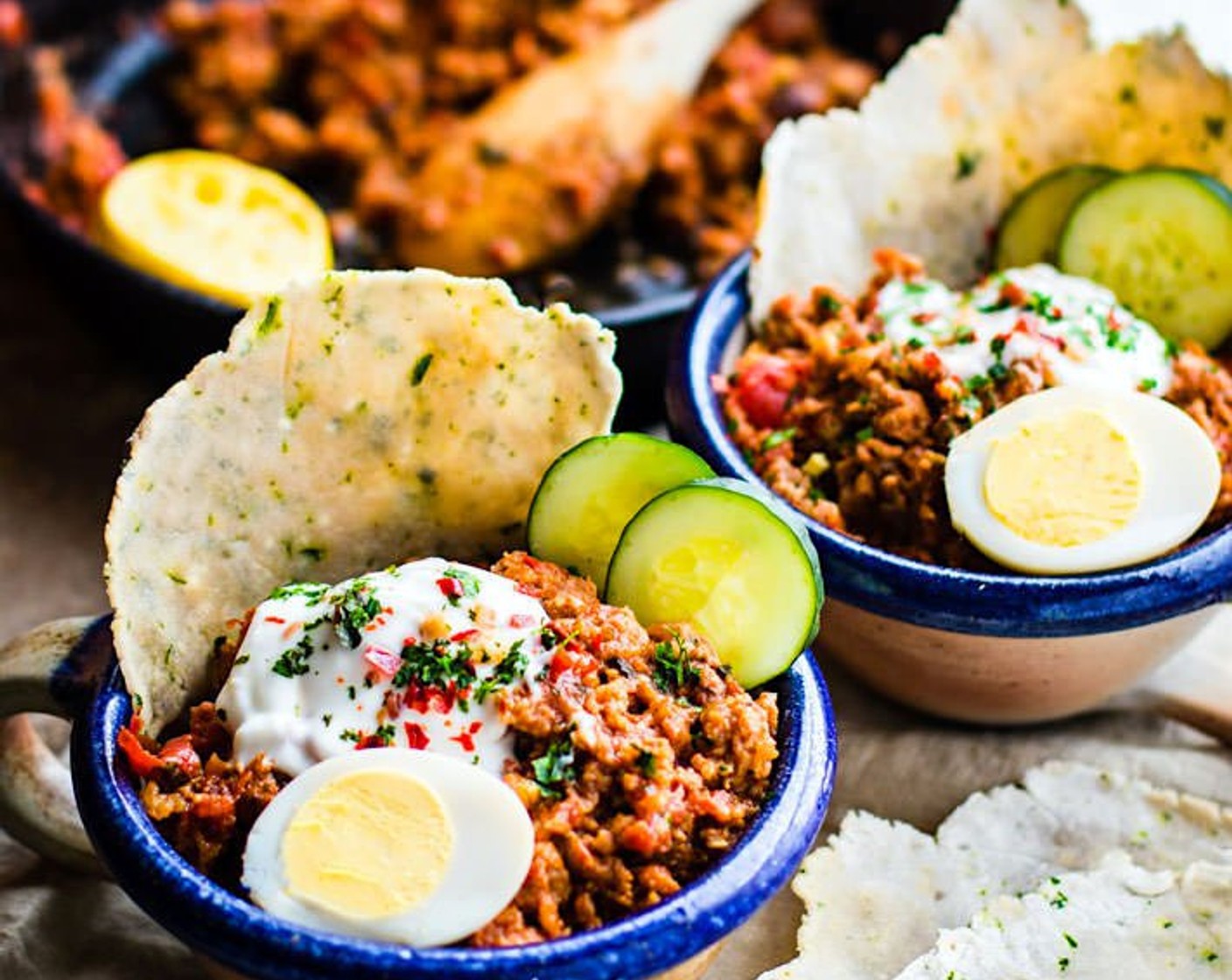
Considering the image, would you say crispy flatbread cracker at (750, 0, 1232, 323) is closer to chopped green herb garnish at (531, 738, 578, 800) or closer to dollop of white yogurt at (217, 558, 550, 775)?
dollop of white yogurt at (217, 558, 550, 775)

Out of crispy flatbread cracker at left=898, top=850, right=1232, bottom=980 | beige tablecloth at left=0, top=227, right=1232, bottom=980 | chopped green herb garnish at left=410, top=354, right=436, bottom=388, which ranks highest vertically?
chopped green herb garnish at left=410, top=354, right=436, bottom=388

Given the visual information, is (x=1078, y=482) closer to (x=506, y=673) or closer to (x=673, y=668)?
(x=673, y=668)

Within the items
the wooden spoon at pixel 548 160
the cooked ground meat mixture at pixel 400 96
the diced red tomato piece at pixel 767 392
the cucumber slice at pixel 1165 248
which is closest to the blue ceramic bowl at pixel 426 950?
the diced red tomato piece at pixel 767 392

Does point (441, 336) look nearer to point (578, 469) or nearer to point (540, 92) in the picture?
point (578, 469)

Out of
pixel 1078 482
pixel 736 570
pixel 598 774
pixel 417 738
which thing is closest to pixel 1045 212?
pixel 1078 482

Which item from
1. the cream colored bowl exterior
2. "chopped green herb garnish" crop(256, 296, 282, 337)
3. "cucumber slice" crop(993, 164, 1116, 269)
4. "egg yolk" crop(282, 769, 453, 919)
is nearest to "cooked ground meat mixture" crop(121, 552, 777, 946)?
"egg yolk" crop(282, 769, 453, 919)

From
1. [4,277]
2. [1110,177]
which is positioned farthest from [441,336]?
[4,277]
